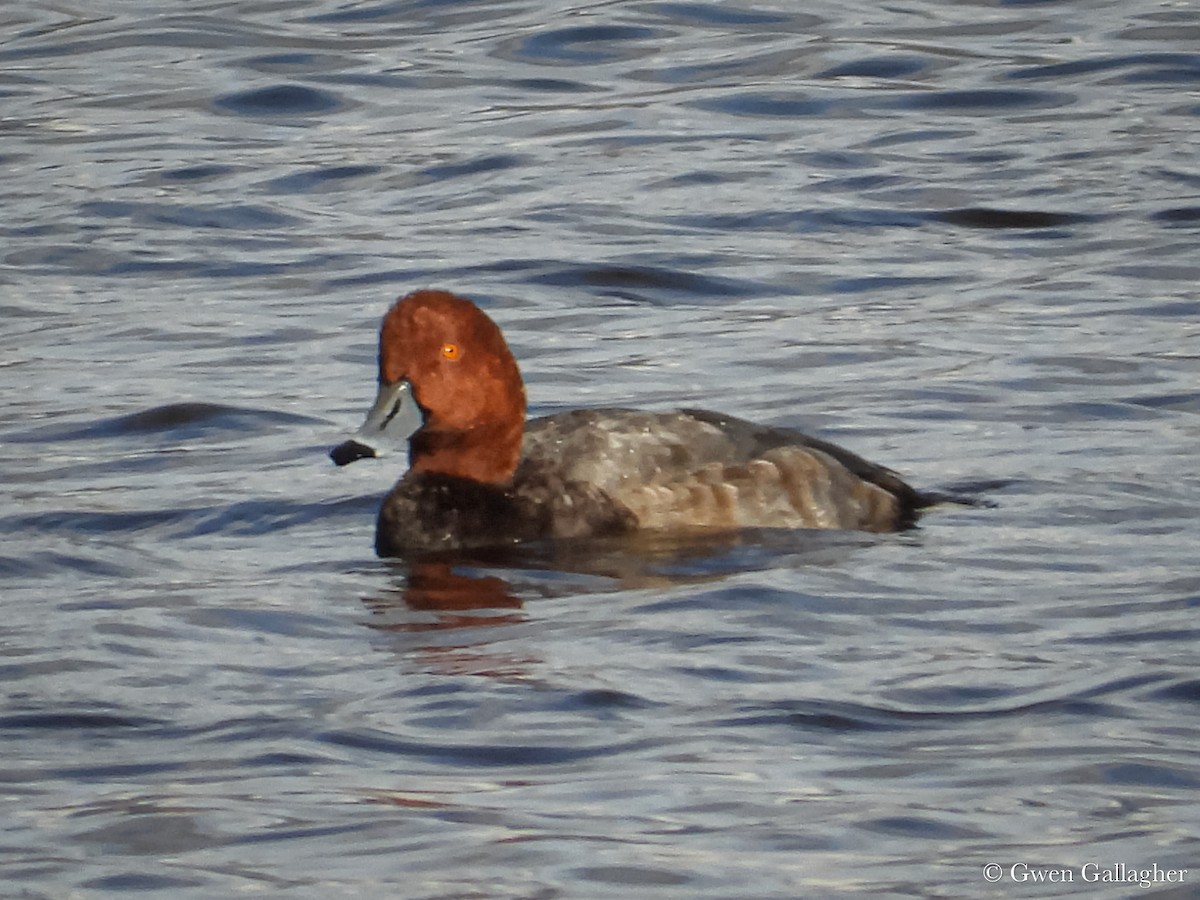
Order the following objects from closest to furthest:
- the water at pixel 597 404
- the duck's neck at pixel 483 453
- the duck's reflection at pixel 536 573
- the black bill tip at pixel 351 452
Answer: the water at pixel 597 404 → the duck's reflection at pixel 536 573 → the black bill tip at pixel 351 452 → the duck's neck at pixel 483 453

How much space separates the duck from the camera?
802cm

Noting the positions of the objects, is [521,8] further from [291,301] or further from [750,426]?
[750,426]

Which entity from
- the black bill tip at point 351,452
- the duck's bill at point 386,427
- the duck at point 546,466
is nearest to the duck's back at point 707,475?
the duck at point 546,466

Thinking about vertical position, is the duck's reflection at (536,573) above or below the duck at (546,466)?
below

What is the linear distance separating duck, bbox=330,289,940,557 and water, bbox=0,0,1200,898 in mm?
150

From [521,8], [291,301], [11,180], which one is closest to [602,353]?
[291,301]

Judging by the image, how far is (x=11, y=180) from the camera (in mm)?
14789

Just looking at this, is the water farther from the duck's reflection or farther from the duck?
the duck

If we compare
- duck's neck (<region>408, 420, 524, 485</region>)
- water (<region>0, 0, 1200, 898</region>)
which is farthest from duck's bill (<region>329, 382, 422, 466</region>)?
water (<region>0, 0, 1200, 898</region>)

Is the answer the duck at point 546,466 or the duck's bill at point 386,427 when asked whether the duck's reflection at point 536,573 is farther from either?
the duck's bill at point 386,427

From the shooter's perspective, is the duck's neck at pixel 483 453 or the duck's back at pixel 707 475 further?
the duck's neck at pixel 483 453

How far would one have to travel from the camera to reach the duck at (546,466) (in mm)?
8016

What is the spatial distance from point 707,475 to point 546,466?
1.63ft

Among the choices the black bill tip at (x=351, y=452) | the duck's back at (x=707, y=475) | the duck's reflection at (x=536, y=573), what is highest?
the black bill tip at (x=351, y=452)
